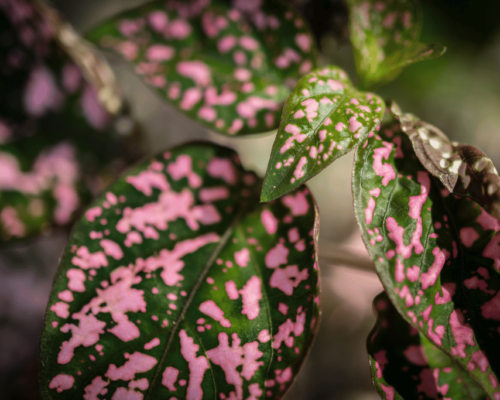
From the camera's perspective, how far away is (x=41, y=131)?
78cm

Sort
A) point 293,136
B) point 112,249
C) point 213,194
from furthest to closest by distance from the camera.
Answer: point 213,194, point 112,249, point 293,136

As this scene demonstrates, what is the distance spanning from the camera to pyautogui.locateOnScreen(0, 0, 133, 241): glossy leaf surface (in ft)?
2.33

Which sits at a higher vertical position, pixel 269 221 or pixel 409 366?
pixel 269 221

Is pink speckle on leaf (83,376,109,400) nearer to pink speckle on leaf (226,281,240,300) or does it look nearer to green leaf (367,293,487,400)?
pink speckle on leaf (226,281,240,300)

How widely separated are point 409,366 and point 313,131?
43 centimetres

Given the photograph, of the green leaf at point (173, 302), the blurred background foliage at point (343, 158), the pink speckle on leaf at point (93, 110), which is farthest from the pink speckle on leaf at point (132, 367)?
the pink speckle on leaf at point (93, 110)

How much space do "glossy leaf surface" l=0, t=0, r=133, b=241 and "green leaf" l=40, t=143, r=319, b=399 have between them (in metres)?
0.29

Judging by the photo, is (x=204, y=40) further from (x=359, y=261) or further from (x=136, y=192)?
(x=359, y=261)

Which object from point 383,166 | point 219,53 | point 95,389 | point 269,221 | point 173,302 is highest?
point 219,53

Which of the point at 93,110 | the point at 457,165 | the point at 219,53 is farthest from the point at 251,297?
the point at 93,110

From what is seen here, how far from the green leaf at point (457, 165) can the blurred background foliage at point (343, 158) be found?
0.37 m

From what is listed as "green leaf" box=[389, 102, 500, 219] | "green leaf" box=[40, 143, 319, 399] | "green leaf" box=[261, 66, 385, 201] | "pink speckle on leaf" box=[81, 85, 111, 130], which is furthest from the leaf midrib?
"pink speckle on leaf" box=[81, 85, 111, 130]

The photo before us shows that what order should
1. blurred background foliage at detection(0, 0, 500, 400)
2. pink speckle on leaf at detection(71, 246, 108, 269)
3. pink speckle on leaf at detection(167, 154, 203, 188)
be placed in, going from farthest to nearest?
blurred background foliage at detection(0, 0, 500, 400) → pink speckle on leaf at detection(167, 154, 203, 188) → pink speckle on leaf at detection(71, 246, 108, 269)

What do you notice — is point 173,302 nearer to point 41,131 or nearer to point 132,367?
point 132,367
